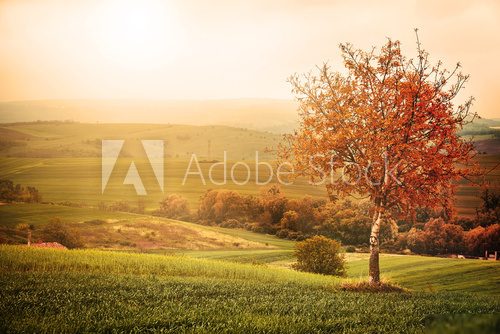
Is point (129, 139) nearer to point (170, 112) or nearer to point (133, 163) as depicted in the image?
point (133, 163)

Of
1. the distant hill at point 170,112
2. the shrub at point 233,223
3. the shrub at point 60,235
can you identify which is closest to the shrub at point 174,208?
the shrub at point 233,223

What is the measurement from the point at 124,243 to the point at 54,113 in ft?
49.6

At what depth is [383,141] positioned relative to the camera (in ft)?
55.9

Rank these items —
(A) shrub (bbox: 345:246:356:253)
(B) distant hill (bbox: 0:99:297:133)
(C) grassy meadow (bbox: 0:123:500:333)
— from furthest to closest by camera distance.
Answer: (B) distant hill (bbox: 0:99:297:133)
(A) shrub (bbox: 345:246:356:253)
(C) grassy meadow (bbox: 0:123:500:333)

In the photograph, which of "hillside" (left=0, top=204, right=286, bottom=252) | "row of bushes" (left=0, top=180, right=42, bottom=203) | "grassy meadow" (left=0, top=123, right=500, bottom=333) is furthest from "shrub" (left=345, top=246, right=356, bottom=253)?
"row of bushes" (left=0, top=180, right=42, bottom=203)

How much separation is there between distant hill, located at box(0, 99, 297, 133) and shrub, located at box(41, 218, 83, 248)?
402 inches

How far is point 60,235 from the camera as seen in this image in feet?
92.6

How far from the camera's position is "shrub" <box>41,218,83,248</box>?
28.0m

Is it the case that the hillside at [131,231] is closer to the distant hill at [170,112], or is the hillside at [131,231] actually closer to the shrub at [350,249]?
the shrub at [350,249]

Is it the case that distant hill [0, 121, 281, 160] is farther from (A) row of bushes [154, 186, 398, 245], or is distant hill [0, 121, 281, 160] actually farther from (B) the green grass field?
(A) row of bushes [154, 186, 398, 245]

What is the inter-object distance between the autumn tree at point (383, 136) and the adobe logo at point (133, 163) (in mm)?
18467

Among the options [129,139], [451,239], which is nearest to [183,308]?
[451,239]

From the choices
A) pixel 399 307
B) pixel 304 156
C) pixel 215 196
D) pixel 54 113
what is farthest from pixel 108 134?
pixel 399 307

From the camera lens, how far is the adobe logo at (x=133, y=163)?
34.1m
